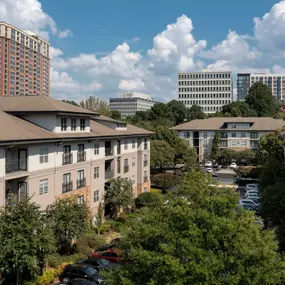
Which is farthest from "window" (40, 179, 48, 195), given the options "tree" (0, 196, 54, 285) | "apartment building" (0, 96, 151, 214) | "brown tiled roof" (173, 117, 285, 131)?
"brown tiled roof" (173, 117, 285, 131)

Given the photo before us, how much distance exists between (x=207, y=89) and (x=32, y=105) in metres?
168

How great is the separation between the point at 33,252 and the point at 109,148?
20955 millimetres

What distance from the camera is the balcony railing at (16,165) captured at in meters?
26.7

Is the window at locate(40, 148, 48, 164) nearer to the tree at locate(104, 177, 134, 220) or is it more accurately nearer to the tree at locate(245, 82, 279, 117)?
the tree at locate(104, 177, 134, 220)

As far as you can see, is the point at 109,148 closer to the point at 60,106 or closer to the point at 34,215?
the point at 60,106

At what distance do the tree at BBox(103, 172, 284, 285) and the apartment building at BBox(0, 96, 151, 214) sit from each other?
13.9m

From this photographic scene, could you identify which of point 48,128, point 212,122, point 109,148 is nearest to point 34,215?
point 48,128

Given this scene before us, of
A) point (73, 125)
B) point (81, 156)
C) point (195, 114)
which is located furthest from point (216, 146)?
point (73, 125)

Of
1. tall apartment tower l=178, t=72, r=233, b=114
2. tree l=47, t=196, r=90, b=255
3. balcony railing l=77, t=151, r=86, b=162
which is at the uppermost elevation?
tall apartment tower l=178, t=72, r=233, b=114

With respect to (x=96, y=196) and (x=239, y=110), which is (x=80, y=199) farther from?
(x=239, y=110)

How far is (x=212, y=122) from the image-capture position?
3629 inches

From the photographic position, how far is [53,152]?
3078 centimetres

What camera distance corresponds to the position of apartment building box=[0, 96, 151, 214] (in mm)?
27344

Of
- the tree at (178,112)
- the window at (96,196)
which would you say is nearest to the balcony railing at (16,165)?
the window at (96,196)
